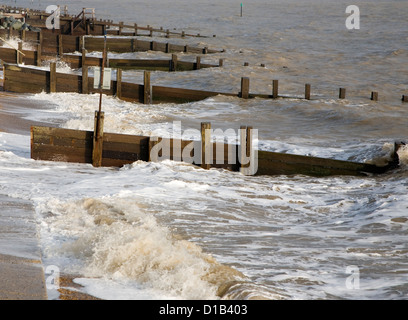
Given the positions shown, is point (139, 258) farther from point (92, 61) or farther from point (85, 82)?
point (92, 61)

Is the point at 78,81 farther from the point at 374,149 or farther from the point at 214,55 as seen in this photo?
the point at 214,55

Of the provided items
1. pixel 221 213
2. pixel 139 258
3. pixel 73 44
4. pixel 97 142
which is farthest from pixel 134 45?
pixel 139 258

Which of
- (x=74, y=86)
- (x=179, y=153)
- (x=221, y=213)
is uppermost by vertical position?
(x=74, y=86)

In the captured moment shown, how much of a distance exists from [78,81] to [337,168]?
42.3 feet

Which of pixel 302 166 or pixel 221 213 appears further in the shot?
pixel 302 166

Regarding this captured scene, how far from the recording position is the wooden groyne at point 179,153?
542 inches

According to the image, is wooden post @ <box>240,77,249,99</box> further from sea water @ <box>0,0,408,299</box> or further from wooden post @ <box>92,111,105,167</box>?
wooden post @ <box>92,111,105,167</box>

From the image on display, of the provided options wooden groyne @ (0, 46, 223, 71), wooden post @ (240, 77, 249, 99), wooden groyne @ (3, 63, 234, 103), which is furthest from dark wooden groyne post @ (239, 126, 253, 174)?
wooden groyne @ (0, 46, 223, 71)

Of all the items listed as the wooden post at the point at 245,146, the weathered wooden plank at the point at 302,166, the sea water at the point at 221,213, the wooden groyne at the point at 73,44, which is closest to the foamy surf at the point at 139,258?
the sea water at the point at 221,213

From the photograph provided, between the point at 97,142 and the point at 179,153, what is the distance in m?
1.83

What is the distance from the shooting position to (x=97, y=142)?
13789 mm

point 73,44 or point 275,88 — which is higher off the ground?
point 73,44

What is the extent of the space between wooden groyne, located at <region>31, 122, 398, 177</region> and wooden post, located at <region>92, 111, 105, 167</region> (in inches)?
1.8

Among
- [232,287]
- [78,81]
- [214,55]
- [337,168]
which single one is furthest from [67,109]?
[214,55]
